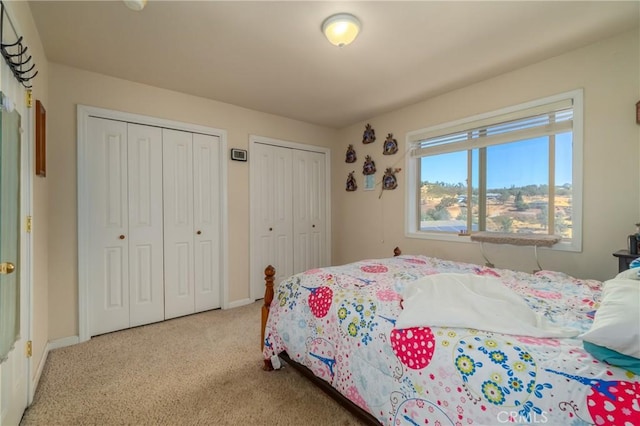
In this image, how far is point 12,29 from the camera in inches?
58.4

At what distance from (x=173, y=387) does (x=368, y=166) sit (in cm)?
320

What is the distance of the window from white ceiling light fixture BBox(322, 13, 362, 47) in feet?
5.49

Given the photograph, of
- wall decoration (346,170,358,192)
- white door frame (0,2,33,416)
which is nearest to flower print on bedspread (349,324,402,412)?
white door frame (0,2,33,416)

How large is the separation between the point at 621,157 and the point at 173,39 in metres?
3.44

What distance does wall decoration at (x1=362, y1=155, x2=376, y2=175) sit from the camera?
3896 millimetres

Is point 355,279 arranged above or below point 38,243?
below

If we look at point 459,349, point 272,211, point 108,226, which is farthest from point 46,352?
point 459,349

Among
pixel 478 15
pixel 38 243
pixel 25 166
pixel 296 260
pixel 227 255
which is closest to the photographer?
pixel 25 166

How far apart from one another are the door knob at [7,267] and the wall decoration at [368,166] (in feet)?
11.4

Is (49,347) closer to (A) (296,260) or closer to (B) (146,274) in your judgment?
(B) (146,274)

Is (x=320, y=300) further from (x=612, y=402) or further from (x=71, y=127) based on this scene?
(x=71, y=127)

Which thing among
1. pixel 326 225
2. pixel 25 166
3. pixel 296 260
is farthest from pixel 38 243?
pixel 326 225

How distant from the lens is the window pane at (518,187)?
102 inches

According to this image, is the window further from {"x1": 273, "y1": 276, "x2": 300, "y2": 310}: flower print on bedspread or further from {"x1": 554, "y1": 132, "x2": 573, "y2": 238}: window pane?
{"x1": 273, "y1": 276, "x2": 300, "y2": 310}: flower print on bedspread
